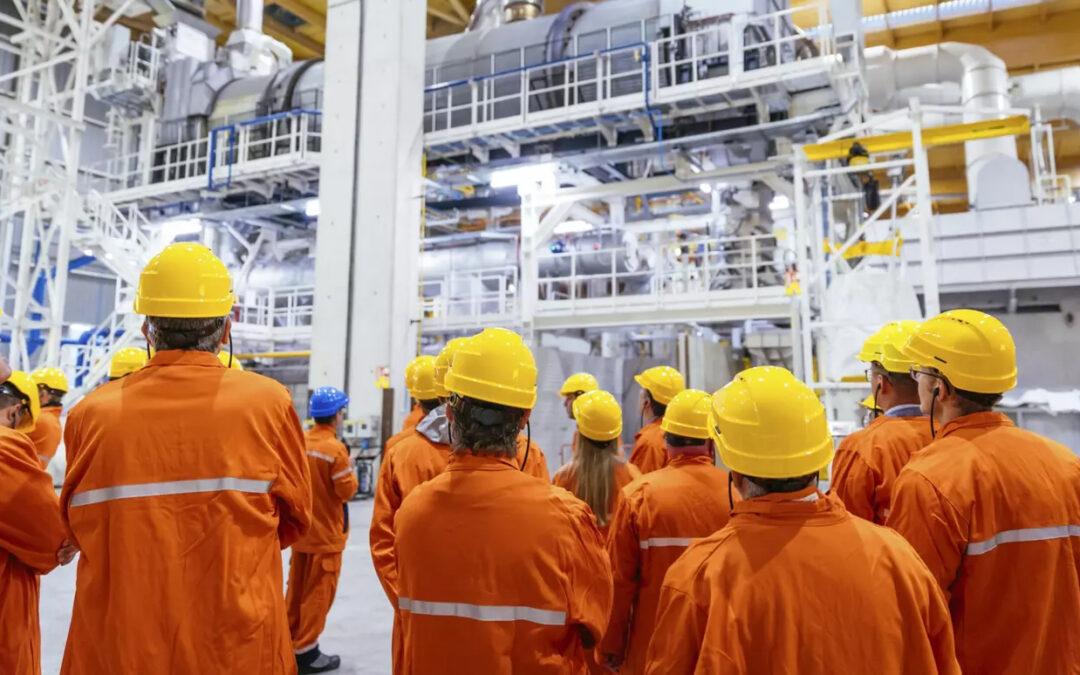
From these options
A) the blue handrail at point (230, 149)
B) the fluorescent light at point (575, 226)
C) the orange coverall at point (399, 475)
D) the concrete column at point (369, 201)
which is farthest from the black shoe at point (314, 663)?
the blue handrail at point (230, 149)

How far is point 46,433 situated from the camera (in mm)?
5273

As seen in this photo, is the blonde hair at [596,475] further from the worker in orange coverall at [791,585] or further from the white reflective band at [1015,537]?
the worker in orange coverall at [791,585]

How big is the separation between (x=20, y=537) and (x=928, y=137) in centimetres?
874

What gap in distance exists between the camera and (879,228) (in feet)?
36.2

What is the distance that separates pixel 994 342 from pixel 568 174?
11.6 meters

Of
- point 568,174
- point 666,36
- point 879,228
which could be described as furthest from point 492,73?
point 879,228


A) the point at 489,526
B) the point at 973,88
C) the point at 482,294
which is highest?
the point at 973,88

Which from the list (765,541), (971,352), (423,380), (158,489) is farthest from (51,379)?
(971,352)

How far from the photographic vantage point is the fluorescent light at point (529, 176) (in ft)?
39.8

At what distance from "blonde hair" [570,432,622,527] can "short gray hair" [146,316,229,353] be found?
176cm

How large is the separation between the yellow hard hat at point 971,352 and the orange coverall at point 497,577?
120 cm

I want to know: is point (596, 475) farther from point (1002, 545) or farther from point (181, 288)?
point (181, 288)

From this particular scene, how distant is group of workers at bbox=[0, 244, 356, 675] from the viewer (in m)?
1.85

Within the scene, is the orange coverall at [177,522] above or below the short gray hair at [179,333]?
below
